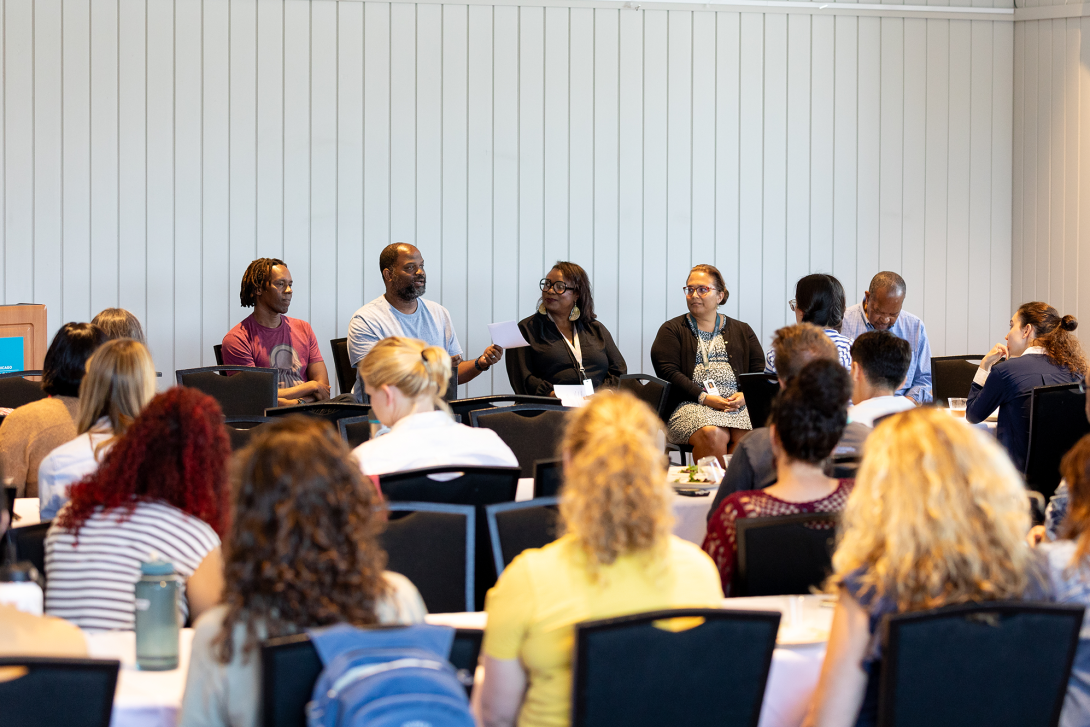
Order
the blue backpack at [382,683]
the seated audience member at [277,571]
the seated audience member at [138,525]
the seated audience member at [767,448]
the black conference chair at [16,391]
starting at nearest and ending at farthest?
the blue backpack at [382,683] → the seated audience member at [277,571] → the seated audience member at [138,525] → the seated audience member at [767,448] → the black conference chair at [16,391]

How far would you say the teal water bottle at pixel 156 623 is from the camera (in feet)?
6.54

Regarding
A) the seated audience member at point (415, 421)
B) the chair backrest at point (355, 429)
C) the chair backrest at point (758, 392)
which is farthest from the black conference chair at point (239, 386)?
the chair backrest at point (758, 392)

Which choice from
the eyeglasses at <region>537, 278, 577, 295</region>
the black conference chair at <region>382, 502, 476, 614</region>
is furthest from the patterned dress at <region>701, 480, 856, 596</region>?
the eyeglasses at <region>537, 278, 577, 295</region>

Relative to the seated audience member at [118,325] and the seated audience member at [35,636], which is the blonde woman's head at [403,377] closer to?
the seated audience member at [35,636]

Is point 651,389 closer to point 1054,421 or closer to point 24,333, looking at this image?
point 1054,421

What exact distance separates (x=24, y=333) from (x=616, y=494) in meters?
5.68

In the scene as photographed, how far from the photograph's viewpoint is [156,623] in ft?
6.55

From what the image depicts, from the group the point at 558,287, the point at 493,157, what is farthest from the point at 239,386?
the point at 493,157

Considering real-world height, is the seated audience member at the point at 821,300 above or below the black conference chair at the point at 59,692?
above

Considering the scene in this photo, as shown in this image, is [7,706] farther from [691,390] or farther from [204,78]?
[204,78]

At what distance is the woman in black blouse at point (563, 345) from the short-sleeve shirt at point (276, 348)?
130cm

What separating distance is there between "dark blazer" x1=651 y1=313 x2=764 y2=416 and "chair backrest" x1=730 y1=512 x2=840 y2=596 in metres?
3.74

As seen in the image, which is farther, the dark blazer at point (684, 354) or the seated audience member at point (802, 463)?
the dark blazer at point (684, 354)

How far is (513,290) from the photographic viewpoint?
308 inches
